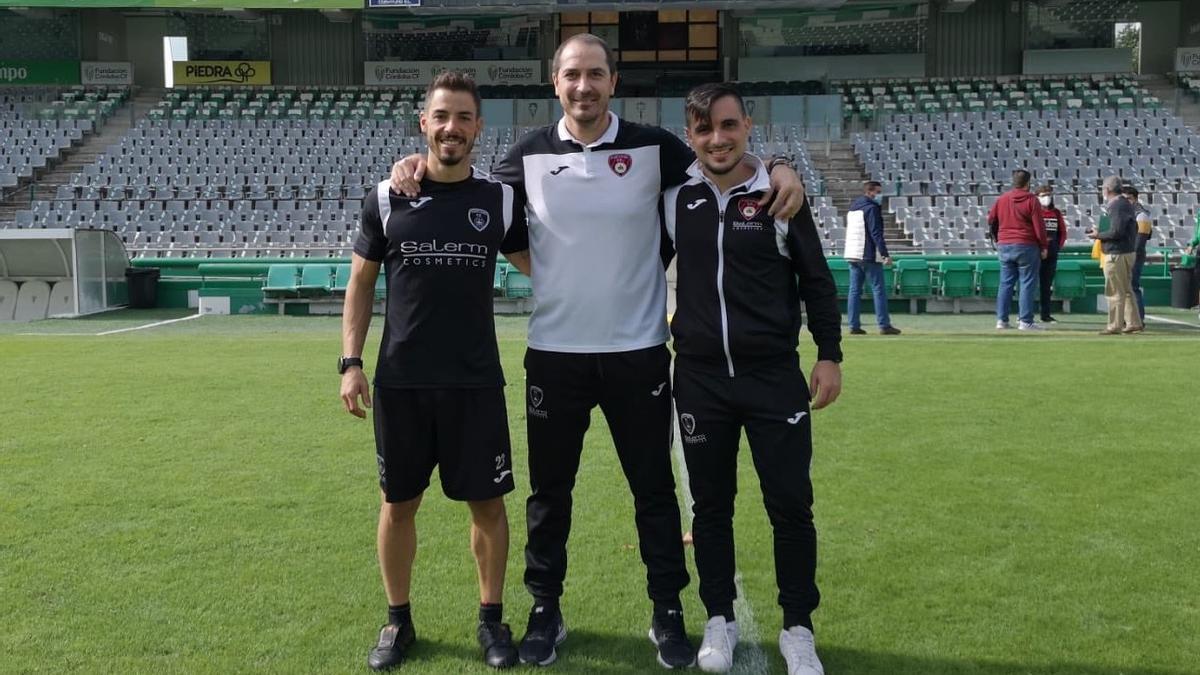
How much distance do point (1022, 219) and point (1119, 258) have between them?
1112 mm

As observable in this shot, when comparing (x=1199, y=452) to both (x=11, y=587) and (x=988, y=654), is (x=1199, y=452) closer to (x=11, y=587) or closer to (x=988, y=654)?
(x=988, y=654)

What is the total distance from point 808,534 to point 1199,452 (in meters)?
3.86

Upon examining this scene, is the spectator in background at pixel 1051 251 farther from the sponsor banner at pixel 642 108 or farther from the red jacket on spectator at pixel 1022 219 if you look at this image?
the sponsor banner at pixel 642 108

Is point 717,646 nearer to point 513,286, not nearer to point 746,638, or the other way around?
point 746,638

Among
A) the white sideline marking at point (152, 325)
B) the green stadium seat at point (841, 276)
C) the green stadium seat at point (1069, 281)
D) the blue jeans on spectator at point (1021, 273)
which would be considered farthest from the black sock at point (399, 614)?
the green stadium seat at point (1069, 281)

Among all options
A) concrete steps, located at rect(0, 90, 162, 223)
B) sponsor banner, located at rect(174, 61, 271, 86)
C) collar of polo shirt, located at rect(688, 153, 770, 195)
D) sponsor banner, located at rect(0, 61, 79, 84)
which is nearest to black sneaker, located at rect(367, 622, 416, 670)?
collar of polo shirt, located at rect(688, 153, 770, 195)

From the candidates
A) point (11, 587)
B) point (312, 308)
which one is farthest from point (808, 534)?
point (312, 308)

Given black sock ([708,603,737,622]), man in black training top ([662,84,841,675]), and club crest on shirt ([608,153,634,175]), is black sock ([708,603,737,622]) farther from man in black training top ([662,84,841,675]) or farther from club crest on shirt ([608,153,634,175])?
club crest on shirt ([608,153,634,175])

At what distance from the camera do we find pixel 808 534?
321 centimetres

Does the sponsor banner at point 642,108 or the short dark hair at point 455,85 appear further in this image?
the sponsor banner at point 642,108

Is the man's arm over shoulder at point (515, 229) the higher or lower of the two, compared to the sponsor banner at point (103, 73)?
lower

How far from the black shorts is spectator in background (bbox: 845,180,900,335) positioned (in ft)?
30.6

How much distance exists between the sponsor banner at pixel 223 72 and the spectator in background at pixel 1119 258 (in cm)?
3025

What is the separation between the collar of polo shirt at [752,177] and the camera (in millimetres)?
3193
